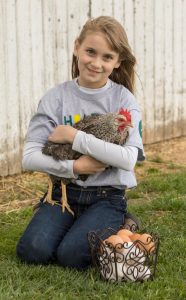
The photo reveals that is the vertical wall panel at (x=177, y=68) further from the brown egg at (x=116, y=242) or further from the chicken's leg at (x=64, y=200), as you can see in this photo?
the brown egg at (x=116, y=242)

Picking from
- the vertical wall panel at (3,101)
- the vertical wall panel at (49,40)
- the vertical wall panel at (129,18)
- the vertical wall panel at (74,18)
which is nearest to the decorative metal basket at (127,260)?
the vertical wall panel at (3,101)

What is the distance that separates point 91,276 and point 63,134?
912 mm

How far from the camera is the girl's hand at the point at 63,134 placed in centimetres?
427

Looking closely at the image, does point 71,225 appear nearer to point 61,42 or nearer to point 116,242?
point 116,242

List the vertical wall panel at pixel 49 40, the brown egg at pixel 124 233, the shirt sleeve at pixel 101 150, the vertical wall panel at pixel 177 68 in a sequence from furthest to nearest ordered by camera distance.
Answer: the vertical wall panel at pixel 177 68
the vertical wall panel at pixel 49 40
the shirt sleeve at pixel 101 150
the brown egg at pixel 124 233

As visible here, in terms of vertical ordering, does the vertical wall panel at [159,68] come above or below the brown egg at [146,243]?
above

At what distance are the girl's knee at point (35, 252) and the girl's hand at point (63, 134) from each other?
26.3 inches

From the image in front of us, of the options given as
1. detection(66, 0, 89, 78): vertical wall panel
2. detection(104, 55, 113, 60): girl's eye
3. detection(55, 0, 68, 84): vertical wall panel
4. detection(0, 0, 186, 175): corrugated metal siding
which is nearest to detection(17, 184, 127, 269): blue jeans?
detection(104, 55, 113, 60): girl's eye

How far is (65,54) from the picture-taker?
7387 mm

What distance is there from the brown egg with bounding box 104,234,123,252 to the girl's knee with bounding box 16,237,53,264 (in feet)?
1.65

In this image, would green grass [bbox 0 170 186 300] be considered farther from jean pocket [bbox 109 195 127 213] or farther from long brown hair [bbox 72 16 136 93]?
long brown hair [bbox 72 16 136 93]

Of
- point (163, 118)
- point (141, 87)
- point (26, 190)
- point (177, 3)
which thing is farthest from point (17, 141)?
point (177, 3)

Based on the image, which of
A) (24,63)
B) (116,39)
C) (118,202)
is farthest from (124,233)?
(24,63)

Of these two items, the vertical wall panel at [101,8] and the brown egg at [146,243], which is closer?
the brown egg at [146,243]
